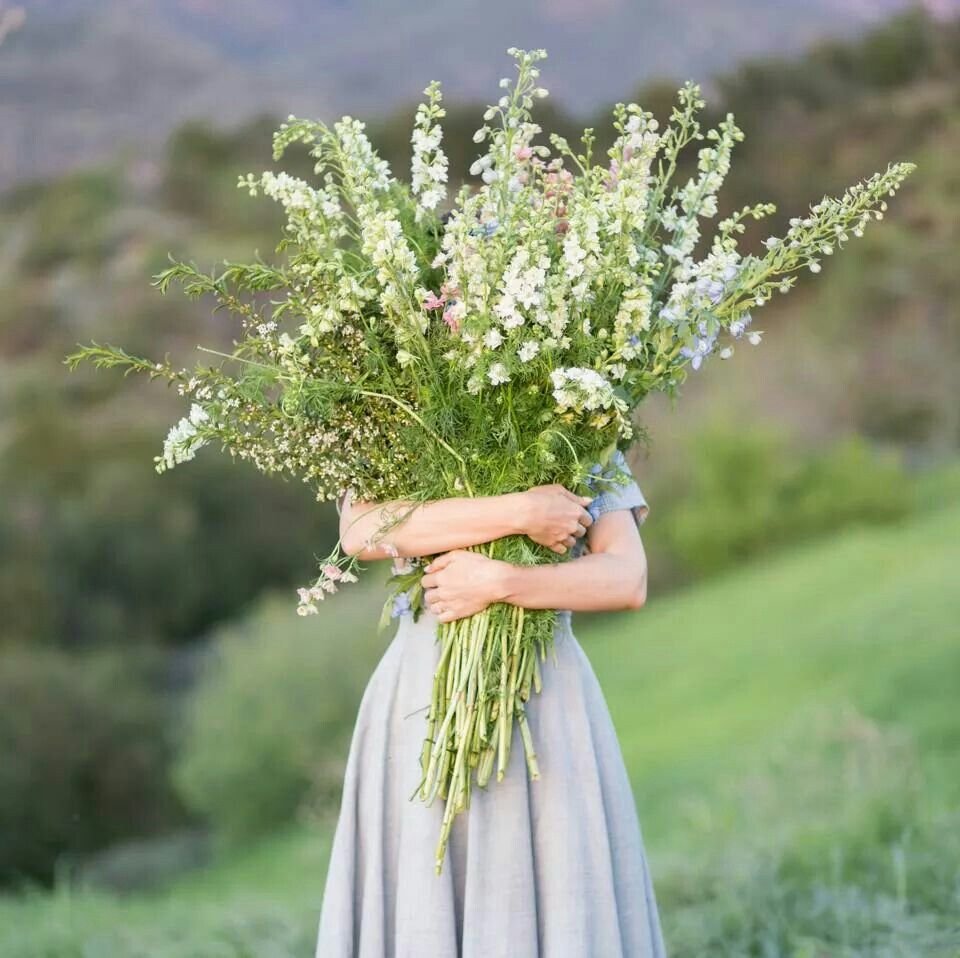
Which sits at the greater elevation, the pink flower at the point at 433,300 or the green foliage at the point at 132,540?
the green foliage at the point at 132,540

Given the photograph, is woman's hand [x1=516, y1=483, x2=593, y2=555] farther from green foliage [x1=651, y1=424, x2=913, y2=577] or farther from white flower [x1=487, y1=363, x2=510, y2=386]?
Result: green foliage [x1=651, y1=424, x2=913, y2=577]

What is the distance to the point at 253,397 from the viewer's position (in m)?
2.14

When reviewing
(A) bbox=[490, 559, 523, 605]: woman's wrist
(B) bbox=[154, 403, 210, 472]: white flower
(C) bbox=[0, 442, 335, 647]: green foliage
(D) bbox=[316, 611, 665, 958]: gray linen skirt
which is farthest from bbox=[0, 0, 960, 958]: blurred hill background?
(B) bbox=[154, 403, 210, 472]: white flower

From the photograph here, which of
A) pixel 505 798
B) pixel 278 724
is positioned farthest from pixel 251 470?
pixel 505 798

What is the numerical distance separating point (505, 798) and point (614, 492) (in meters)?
0.55

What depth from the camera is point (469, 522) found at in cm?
213

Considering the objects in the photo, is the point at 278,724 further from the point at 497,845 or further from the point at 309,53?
the point at 497,845

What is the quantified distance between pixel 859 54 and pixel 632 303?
1131 centimetres

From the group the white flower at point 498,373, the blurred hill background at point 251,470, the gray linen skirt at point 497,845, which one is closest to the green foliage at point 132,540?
the blurred hill background at point 251,470

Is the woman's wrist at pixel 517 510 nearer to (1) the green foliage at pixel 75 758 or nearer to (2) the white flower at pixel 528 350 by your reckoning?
(2) the white flower at pixel 528 350

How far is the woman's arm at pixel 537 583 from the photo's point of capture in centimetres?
211

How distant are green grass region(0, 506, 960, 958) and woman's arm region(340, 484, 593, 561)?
197cm

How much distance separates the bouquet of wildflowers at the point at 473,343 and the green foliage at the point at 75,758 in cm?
925

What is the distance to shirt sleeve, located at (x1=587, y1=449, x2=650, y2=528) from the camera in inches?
88.2
